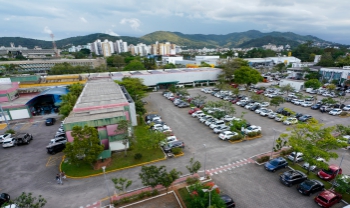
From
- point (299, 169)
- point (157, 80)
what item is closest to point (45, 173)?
point (299, 169)

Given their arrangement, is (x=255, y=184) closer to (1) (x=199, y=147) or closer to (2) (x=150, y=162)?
(1) (x=199, y=147)

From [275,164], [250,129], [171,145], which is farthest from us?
[250,129]

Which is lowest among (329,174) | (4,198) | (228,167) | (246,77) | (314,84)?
(228,167)

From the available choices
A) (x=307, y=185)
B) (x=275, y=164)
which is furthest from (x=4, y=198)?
(x=307, y=185)

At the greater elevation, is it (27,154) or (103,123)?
(103,123)

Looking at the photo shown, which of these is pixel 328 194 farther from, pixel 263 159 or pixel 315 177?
pixel 263 159

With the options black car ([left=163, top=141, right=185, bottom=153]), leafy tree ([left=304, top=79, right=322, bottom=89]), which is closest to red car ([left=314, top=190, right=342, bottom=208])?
black car ([left=163, top=141, right=185, bottom=153])

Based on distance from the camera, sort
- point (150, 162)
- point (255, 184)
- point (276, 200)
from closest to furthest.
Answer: point (276, 200), point (255, 184), point (150, 162)
